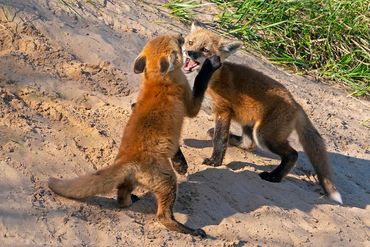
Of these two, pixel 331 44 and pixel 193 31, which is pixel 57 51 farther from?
pixel 331 44

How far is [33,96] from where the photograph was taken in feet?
21.0

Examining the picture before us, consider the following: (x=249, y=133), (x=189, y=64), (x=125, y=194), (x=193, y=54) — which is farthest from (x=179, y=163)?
(x=193, y=54)

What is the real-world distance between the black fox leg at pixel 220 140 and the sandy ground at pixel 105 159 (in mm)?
121

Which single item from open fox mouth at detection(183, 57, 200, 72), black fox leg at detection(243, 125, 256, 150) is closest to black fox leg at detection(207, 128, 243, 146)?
black fox leg at detection(243, 125, 256, 150)

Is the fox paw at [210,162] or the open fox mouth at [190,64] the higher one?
the open fox mouth at [190,64]

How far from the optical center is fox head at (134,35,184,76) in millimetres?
5820

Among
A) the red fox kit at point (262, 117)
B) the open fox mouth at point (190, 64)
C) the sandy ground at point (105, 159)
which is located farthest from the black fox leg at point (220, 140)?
the open fox mouth at point (190, 64)

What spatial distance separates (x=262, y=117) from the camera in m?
7.01

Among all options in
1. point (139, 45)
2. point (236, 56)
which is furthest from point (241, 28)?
point (139, 45)

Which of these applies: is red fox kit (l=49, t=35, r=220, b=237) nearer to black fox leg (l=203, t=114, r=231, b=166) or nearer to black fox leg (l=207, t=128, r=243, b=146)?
black fox leg (l=203, t=114, r=231, b=166)

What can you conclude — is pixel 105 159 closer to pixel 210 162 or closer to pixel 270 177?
pixel 210 162

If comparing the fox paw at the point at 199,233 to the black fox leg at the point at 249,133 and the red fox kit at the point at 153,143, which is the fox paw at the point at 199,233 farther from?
the black fox leg at the point at 249,133

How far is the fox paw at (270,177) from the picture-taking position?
675 cm

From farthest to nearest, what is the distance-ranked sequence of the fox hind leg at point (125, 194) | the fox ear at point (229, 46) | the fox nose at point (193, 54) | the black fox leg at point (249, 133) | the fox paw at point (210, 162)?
the fox ear at point (229, 46) → the fox nose at point (193, 54) → the black fox leg at point (249, 133) → the fox paw at point (210, 162) → the fox hind leg at point (125, 194)
